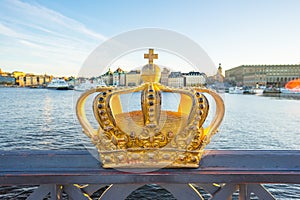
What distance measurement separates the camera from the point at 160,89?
1.56 metres

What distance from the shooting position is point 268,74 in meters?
78.9

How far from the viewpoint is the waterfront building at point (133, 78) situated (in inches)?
66.4

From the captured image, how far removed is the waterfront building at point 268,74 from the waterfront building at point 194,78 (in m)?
78.7

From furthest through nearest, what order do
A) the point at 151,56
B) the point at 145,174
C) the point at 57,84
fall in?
the point at 57,84 < the point at 151,56 < the point at 145,174

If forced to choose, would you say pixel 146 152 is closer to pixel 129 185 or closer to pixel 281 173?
pixel 129 185

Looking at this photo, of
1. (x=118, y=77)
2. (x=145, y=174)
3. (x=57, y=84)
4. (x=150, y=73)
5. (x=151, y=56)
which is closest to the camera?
(x=145, y=174)

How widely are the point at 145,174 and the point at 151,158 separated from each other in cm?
11

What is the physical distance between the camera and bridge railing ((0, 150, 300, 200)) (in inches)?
52.5

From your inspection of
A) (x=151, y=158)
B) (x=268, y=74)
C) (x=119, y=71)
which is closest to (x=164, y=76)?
(x=119, y=71)

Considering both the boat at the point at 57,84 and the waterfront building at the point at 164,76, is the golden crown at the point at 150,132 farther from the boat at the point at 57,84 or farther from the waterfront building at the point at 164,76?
the boat at the point at 57,84

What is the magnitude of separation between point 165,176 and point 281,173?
25.5 inches

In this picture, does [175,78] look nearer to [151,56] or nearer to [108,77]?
[151,56]

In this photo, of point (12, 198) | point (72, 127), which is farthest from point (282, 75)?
point (12, 198)

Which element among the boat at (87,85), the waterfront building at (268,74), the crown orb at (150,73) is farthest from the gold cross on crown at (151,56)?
the waterfront building at (268,74)
